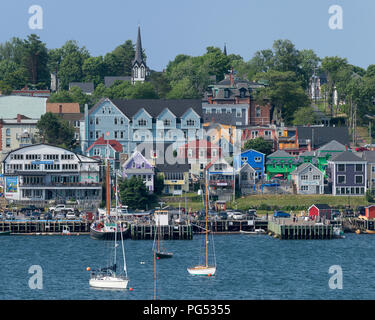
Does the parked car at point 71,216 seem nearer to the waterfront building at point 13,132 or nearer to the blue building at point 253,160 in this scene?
the blue building at point 253,160

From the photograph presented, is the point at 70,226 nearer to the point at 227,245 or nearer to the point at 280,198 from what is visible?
the point at 227,245

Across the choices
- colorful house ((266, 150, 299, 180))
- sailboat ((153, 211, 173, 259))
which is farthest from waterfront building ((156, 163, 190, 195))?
sailboat ((153, 211, 173, 259))

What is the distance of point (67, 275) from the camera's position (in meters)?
68.6

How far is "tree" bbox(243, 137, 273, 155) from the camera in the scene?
4496 inches

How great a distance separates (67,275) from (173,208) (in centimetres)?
3069

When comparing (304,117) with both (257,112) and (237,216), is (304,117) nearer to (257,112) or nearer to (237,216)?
(257,112)

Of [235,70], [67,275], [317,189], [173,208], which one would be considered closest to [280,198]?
[317,189]

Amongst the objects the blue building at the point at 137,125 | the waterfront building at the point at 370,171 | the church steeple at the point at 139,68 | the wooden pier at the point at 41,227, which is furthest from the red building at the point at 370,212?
the church steeple at the point at 139,68

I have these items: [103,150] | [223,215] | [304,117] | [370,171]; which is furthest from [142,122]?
[370,171]

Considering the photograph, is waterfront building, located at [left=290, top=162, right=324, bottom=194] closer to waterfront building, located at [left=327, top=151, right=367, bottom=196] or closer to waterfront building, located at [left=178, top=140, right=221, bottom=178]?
waterfront building, located at [left=327, top=151, right=367, bottom=196]

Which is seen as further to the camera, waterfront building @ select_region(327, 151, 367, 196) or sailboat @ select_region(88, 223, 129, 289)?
waterfront building @ select_region(327, 151, 367, 196)

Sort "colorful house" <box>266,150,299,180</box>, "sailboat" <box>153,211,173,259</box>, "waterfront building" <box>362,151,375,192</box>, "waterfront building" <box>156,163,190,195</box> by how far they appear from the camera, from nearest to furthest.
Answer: "sailboat" <box>153,211,173,259</box> < "waterfront building" <box>156,163,190,195</box> < "waterfront building" <box>362,151,375,192</box> < "colorful house" <box>266,150,299,180</box>

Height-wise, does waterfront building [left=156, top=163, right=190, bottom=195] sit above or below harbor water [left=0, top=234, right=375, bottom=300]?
above

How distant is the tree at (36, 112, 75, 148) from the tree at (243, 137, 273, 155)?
21358mm
